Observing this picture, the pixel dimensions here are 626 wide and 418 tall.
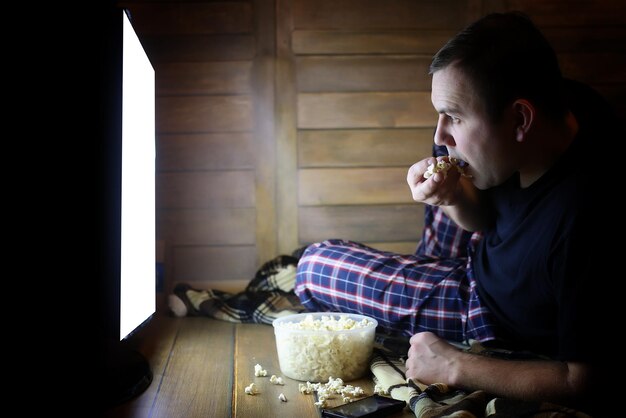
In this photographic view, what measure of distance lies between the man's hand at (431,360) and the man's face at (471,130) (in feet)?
1.19

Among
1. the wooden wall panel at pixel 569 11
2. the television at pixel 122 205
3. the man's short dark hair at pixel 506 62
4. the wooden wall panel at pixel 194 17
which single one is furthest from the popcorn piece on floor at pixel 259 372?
the wooden wall panel at pixel 569 11

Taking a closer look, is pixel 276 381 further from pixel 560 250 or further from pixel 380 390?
pixel 560 250

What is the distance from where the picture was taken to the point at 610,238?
1187 millimetres

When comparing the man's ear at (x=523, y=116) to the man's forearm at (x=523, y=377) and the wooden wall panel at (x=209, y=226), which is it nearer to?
the man's forearm at (x=523, y=377)

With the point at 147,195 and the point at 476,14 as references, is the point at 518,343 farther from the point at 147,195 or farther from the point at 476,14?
the point at 476,14

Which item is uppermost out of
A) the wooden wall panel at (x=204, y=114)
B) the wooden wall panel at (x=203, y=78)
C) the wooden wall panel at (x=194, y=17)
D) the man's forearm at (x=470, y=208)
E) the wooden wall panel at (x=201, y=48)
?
the wooden wall panel at (x=194, y=17)

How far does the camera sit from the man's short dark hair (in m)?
1.32

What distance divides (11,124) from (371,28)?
1.92 meters

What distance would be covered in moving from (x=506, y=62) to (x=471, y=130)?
149 mm

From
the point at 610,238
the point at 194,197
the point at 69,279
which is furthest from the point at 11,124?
the point at 194,197

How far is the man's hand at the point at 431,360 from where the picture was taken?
1360 mm

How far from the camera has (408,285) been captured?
1.81m

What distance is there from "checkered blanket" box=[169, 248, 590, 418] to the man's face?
1.39 feet

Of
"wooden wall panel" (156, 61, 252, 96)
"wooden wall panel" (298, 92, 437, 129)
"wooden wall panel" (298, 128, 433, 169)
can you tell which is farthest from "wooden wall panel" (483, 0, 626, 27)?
"wooden wall panel" (156, 61, 252, 96)
